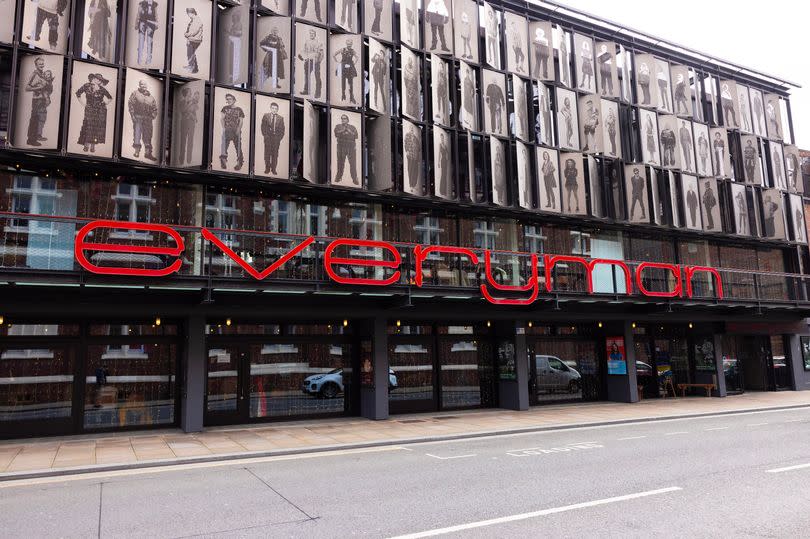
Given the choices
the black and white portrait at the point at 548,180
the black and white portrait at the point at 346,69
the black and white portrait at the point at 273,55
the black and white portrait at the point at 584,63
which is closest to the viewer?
the black and white portrait at the point at 273,55

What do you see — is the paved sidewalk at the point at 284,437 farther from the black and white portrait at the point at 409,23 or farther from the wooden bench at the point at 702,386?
the black and white portrait at the point at 409,23

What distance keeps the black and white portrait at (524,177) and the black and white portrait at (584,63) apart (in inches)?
176

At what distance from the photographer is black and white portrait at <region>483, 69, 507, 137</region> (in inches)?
819

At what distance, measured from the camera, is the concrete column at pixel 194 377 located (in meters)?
15.0

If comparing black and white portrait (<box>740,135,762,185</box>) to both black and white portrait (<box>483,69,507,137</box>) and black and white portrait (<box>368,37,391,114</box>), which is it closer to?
black and white portrait (<box>483,69,507,137</box>)

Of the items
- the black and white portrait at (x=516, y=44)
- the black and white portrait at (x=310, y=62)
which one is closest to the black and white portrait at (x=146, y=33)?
the black and white portrait at (x=310, y=62)

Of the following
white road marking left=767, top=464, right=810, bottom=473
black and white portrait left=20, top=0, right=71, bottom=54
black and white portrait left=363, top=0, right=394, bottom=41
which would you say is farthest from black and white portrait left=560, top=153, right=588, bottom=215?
black and white portrait left=20, top=0, right=71, bottom=54

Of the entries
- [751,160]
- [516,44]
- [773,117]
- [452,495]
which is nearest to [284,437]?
[452,495]

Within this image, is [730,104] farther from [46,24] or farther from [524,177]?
[46,24]

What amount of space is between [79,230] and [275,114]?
6511 millimetres

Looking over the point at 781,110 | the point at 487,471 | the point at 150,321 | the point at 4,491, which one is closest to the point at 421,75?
the point at 150,321

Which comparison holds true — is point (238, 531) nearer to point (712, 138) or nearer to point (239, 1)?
point (239, 1)

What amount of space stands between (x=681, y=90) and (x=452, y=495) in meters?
24.3

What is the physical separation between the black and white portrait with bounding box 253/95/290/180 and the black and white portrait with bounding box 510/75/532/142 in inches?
345
